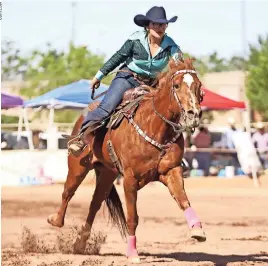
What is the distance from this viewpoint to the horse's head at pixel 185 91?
7719mm

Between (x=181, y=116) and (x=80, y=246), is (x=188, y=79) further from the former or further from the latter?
(x=80, y=246)

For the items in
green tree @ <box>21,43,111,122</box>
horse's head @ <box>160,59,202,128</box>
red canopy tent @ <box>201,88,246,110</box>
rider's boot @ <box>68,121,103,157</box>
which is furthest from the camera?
green tree @ <box>21,43,111,122</box>

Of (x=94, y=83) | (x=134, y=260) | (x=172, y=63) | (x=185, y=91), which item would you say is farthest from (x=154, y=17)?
(x=134, y=260)

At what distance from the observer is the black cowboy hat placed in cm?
870

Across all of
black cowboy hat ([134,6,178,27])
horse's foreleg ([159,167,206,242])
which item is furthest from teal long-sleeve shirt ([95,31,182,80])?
horse's foreleg ([159,167,206,242])

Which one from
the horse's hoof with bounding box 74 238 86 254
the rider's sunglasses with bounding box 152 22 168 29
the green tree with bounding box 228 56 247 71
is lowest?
the green tree with bounding box 228 56 247 71

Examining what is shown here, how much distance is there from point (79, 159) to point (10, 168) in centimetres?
1308

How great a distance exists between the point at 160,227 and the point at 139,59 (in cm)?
527

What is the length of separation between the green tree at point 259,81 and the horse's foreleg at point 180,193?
156ft

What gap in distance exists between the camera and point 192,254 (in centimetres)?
982

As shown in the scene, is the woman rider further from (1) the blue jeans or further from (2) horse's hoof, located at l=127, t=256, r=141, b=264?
(2) horse's hoof, located at l=127, t=256, r=141, b=264

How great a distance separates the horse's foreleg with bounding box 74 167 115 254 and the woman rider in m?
0.67

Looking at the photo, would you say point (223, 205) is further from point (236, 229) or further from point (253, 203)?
point (236, 229)

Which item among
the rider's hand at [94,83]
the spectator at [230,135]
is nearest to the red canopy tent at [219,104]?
the spectator at [230,135]
